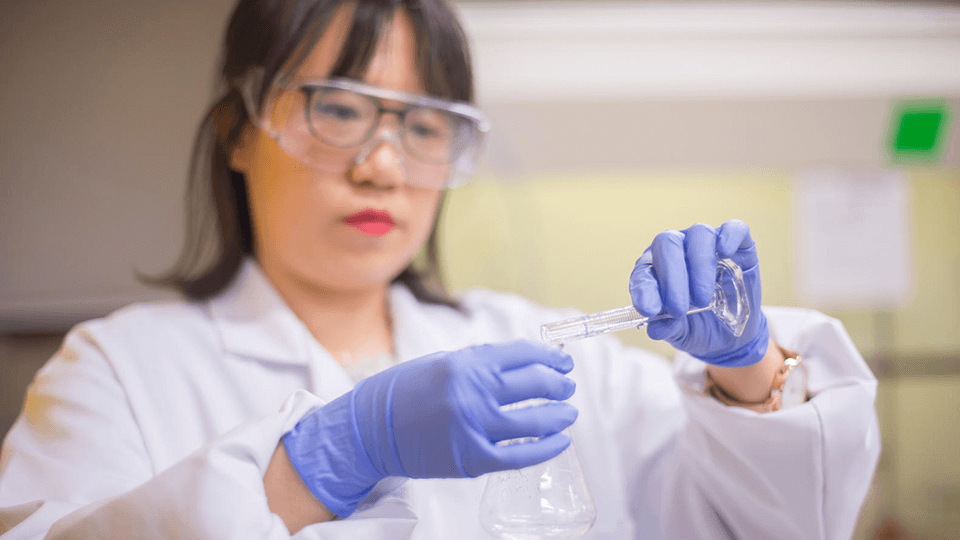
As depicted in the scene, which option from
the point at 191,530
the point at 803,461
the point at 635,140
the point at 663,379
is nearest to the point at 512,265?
the point at 635,140

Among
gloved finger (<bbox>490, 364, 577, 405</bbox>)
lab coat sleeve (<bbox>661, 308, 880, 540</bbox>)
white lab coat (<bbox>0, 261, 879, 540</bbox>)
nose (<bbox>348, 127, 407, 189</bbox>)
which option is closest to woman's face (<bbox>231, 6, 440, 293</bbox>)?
nose (<bbox>348, 127, 407, 189</bbox>)

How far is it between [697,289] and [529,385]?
224 millimetres

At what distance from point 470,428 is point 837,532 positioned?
536mm

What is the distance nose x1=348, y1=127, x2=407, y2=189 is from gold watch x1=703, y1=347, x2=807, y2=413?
0.63m

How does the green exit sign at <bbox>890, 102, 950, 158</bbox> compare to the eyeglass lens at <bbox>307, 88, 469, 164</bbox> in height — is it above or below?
below

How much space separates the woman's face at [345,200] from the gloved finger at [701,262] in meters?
0.49

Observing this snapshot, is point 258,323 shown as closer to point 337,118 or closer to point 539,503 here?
point 337,118

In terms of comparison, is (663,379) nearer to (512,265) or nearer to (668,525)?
(668,525)

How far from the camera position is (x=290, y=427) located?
27.5 inches

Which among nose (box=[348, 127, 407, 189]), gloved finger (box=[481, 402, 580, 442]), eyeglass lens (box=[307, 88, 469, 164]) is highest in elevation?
eyeglass lens (box=[307, 88, 469, 164])

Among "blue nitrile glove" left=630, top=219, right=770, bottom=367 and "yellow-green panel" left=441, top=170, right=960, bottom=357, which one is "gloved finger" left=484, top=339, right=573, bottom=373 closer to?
"blue nitrile glove" left=630, top=219, right=770, bottom=367

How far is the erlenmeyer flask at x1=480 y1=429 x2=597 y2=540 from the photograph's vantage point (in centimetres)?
65

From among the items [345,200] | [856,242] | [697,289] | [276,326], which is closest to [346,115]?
[345,200]

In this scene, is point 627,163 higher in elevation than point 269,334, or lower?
higher
